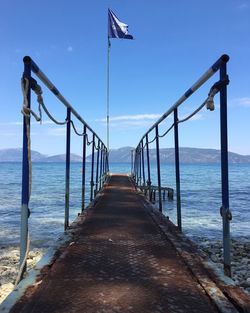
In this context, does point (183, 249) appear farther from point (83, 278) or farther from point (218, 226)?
point (218, 226)

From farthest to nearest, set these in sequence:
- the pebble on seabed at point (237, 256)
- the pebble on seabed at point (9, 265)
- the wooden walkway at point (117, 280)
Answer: the pebble on seabed at point (237, 256), the pebble on seabed at point (9, 265), the wooden walkway at point (117, 280)

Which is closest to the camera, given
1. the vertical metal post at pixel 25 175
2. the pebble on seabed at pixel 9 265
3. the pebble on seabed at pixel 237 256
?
the vertical metal post at pixel 25 175

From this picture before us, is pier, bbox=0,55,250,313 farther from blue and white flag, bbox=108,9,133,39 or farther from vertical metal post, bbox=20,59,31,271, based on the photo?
blue and white flag, bbox=108,9,133,39

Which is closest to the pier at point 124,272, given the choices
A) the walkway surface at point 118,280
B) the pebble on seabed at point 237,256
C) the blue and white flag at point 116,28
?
the walkway surface at point 118,280

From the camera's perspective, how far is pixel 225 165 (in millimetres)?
3152

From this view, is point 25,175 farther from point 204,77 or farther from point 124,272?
point 204,77

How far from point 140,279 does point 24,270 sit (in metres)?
0.86

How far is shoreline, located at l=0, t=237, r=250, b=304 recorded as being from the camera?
A: 6.83 meters

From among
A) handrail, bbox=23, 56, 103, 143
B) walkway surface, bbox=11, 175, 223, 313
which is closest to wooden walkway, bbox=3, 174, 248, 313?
walkway surface, bbox=11, 175, 223, 313

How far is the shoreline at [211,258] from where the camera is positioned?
269 inches

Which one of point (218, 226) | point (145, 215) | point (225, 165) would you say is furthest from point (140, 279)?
point (218, 226)

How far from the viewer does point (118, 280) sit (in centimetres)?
298

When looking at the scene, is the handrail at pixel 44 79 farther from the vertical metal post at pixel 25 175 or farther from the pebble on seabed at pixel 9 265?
the pebble on seabed at pixel 9 265

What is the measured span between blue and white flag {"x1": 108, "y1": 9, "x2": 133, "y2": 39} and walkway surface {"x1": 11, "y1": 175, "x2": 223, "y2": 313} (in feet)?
62.3
